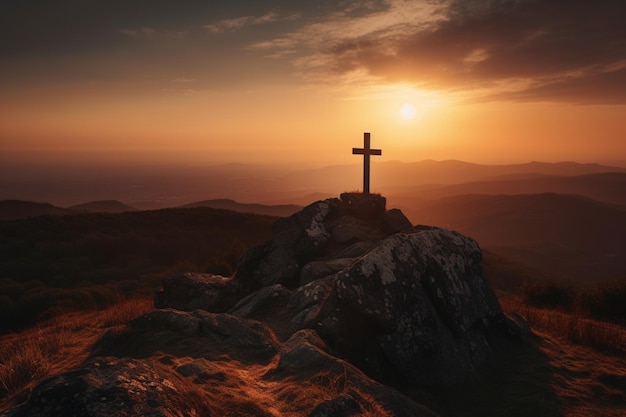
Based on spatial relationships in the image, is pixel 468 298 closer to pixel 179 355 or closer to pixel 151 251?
pixel 179 355

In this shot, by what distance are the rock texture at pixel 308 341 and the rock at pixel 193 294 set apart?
0.04 m

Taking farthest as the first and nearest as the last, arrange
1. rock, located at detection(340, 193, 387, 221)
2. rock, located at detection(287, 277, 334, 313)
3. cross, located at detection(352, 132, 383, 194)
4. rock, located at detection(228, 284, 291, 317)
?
cross, located at detection(352, 132, 383, 194) → rock, located at detection(340, 193, 387, 221) → rock, located at detection(228, 284, 291, 317) → rock, located at detection(287, 277, 334, 313)

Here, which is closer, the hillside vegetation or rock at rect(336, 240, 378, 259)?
rock at rect(336, 240, 378, 259)

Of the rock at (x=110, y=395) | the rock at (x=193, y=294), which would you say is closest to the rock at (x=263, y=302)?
the rock at (x=193, y=294)

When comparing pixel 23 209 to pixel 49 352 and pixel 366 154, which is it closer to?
pixel 366 154

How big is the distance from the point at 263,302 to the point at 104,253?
32.4m

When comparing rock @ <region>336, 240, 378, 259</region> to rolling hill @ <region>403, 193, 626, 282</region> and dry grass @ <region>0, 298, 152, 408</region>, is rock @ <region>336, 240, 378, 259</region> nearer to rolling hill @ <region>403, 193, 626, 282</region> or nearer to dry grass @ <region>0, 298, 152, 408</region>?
dry grass @ <region>0, 298, 152, 408</region>

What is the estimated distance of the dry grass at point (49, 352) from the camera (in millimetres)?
8727

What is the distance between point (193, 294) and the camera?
15844mm

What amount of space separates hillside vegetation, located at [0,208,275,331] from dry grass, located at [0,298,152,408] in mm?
8702

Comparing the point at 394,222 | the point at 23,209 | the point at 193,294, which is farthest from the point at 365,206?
the point at 23,209

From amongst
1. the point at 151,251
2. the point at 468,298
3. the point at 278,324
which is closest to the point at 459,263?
the point at 468,298

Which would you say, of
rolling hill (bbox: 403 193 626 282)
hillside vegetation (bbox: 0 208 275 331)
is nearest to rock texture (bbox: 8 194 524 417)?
hillside vegetation (bbox: 0 208 275 331)

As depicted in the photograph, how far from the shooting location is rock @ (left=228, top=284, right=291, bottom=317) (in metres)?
13.4
